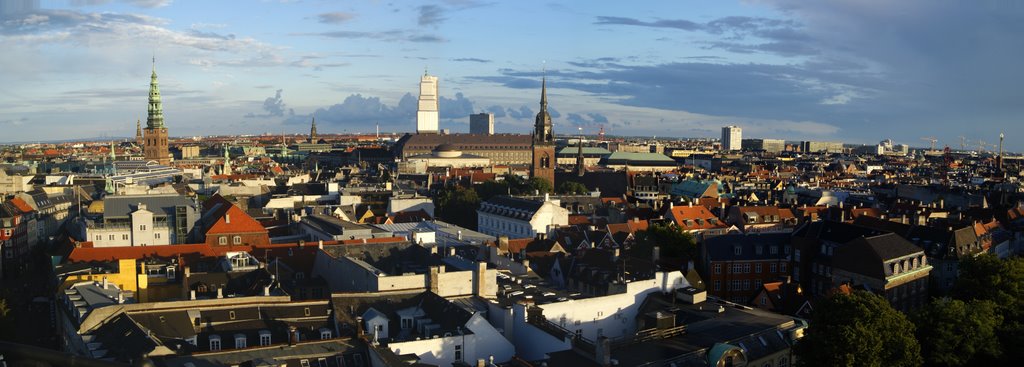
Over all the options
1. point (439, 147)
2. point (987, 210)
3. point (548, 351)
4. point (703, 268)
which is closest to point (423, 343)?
point (548, 351)

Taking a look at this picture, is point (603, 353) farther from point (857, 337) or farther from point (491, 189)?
point (491, 189)

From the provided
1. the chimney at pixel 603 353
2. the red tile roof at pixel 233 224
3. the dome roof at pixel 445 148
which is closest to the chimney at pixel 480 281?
the chimney at pixel 603 353

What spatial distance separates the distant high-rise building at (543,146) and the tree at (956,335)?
236 ft

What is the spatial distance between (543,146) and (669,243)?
2195 inches

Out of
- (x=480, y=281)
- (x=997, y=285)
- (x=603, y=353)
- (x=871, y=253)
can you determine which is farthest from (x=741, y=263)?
(x=603, y=353)

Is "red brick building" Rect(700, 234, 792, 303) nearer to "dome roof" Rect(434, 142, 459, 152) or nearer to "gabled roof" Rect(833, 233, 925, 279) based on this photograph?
"gabled roof" Rect(833, 233, 925, 279)

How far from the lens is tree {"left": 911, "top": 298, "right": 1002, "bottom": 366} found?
3181 centimetres

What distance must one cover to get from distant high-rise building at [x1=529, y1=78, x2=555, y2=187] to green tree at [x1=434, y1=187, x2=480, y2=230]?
21049 millimetres

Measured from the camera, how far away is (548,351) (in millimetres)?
29766

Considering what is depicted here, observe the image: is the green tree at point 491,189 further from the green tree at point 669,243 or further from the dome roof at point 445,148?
the dome roof at point 445,148

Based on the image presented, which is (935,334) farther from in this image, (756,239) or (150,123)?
(150,123)

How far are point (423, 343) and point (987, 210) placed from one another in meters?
57.5

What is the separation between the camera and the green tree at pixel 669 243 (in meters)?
50.8

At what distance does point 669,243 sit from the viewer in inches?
2025
